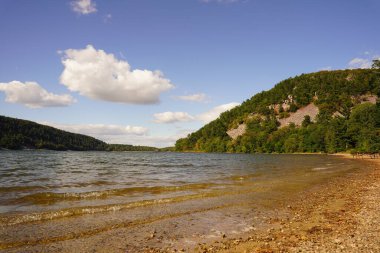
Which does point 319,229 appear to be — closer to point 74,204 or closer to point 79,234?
point 79,234

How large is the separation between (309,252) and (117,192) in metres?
17.4

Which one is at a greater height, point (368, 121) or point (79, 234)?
point (368, 121)

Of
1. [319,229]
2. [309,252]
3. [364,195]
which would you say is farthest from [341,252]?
[364,195]

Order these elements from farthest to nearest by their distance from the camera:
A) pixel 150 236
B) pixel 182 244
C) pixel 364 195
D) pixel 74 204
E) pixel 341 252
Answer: pixel 364 195 < pixel 74 204 < pixel 150 236 < pixel 182 244 < pixel 341 252

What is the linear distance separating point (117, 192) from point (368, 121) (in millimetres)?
148725

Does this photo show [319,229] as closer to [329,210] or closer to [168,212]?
[329,210]

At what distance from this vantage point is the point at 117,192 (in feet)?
81.7

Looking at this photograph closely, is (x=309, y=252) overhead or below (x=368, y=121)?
below

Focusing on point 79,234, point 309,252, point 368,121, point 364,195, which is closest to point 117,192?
point 79,234

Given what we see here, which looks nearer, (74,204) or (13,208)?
(13,208)

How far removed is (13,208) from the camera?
1811cm

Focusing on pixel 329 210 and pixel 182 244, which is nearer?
pixel 182 244

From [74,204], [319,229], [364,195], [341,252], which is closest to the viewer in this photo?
[341,252]

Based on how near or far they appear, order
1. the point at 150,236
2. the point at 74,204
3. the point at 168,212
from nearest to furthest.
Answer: the point at 150,236
the point at 168,212
the point at 74,204
